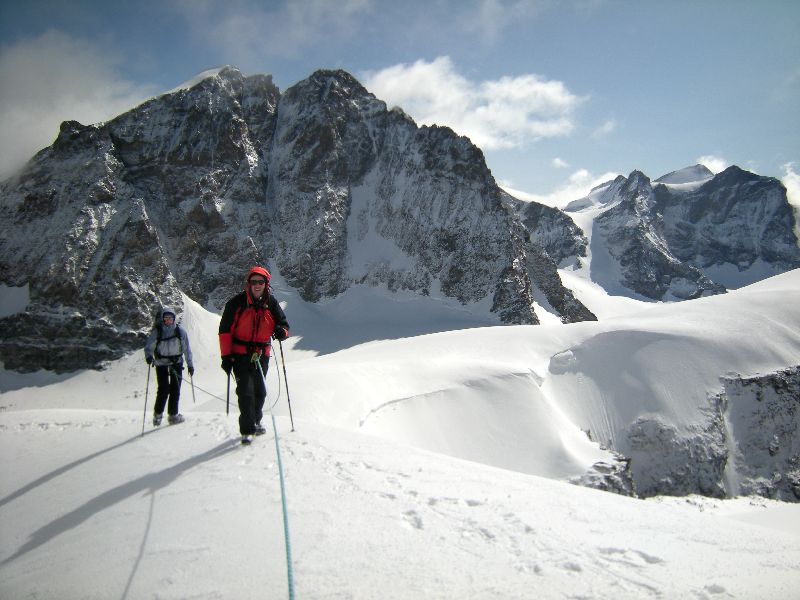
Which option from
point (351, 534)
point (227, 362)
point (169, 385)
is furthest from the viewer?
point (169, 385)

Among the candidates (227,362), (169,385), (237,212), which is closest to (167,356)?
(169,385)

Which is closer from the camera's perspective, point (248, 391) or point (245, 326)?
point (248, 391)

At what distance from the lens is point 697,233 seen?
162m

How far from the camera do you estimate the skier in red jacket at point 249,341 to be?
6.57 m

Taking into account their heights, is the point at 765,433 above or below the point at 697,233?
below

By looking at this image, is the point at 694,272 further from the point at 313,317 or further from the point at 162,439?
the point at 162,439

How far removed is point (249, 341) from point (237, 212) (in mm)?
66045

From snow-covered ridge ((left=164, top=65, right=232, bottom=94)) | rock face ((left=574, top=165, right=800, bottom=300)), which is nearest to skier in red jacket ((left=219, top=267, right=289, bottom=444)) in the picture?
snow-covered ridge ((left=164, top=65, right=232, bottom=94))

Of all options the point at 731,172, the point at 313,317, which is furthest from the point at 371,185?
the point at 731,172

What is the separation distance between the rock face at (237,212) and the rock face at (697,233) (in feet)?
222

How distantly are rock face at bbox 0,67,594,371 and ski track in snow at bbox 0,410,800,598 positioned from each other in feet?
161

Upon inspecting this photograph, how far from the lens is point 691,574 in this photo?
3.49 m

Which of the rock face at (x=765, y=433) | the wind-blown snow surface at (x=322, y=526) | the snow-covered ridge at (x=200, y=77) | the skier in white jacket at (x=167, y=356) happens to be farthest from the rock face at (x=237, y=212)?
the wind-blown snow surface at (x=322, y=526)

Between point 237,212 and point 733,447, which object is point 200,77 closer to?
point 237,212
